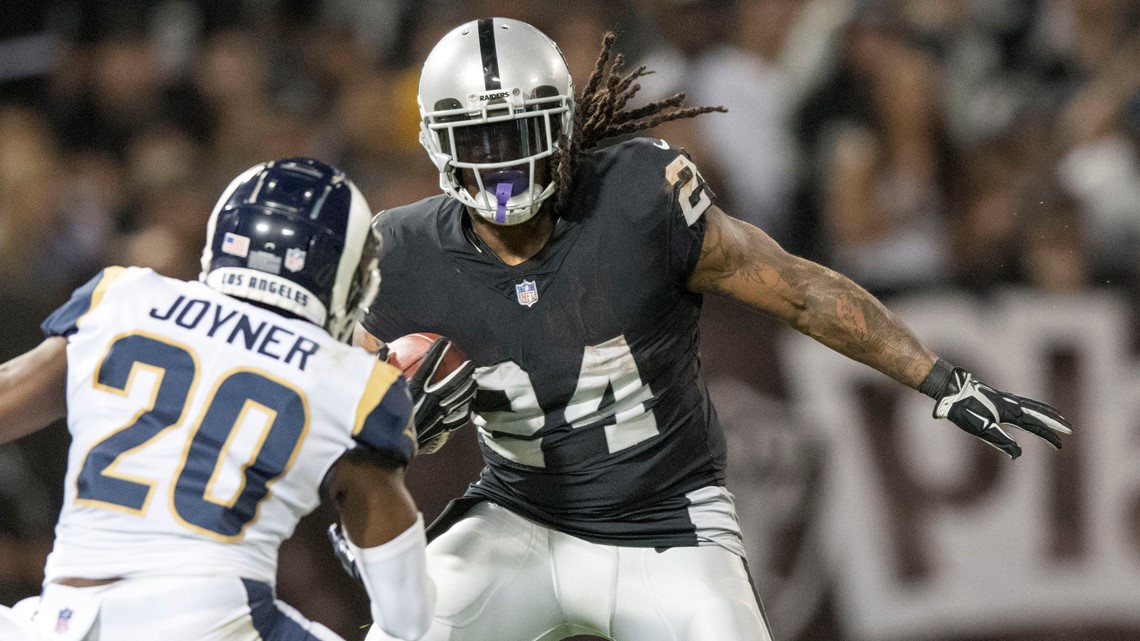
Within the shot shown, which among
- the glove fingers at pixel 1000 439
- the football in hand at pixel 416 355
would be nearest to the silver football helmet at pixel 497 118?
the football in hand at pixel 416 355

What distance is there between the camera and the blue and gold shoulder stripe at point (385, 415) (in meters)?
1.94

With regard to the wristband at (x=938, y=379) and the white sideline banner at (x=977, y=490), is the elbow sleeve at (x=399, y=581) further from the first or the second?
the white sideline banner at (x=977, y=490)

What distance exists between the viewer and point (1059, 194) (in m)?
4.54

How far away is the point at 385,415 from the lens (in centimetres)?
196

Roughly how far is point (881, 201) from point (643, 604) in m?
2.40

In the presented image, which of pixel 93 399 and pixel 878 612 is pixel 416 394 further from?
pixel 878 612

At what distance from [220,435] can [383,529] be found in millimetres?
295

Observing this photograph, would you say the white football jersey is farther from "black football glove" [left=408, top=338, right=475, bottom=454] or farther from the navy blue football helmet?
"black football glove" [left=408, top=338, right=475, bottom=454]

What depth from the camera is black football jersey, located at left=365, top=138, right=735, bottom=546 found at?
2.72 metres

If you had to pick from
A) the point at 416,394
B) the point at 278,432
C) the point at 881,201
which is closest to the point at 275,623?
the point at 278,432

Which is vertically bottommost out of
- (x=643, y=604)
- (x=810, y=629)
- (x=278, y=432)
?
(x=810, y=629)

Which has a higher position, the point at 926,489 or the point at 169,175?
the point at 169,175

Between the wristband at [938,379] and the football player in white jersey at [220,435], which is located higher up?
the football player in white jersey at [220,435]

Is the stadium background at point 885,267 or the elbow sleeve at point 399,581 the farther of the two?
the stadium background at point 885,267
